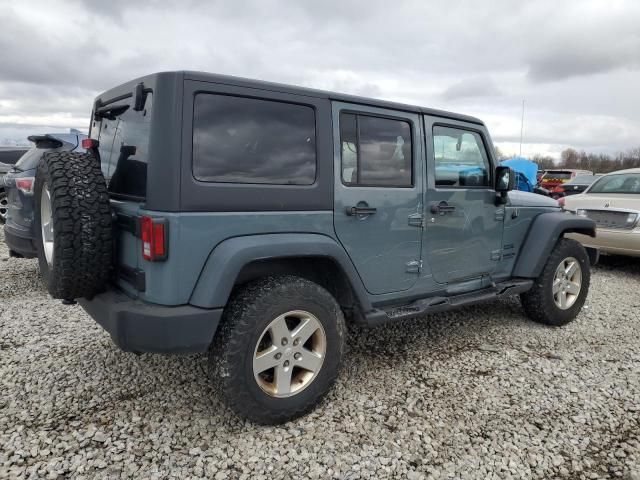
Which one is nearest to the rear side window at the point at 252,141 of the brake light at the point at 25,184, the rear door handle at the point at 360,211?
the rear door handle at the point at 360,211

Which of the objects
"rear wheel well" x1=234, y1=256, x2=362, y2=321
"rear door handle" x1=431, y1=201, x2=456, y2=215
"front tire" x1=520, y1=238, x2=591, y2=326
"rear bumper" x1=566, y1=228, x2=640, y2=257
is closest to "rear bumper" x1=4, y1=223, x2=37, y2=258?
"rear wheel well" x1=234, y1=256, x2=362, y2=321

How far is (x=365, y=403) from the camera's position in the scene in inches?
116

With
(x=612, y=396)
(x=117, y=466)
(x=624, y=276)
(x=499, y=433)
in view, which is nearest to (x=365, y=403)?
(x=499, y=433)

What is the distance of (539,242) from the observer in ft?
13.8

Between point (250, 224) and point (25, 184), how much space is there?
3.48m

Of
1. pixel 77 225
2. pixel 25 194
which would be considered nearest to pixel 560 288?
pixel 77 225

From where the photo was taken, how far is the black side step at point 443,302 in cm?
311

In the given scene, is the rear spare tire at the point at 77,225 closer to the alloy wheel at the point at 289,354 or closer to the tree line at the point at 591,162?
the alloy wheel at the point at 289,354

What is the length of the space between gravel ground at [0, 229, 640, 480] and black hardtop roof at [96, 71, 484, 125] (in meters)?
1.89

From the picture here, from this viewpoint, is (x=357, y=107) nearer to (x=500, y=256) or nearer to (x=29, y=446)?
(x=500, y=256)

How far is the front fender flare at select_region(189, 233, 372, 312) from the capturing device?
7.80 feet

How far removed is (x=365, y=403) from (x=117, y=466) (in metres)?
1.45

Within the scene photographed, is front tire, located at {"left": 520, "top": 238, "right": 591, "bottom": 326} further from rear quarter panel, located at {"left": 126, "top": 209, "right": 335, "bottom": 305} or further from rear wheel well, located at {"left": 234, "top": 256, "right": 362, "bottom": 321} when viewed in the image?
rear quarter panel, located at {"left": 126, "top": 209, "right": 335, "bottom": 305}

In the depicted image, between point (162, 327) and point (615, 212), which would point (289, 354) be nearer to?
point (162, 327)
